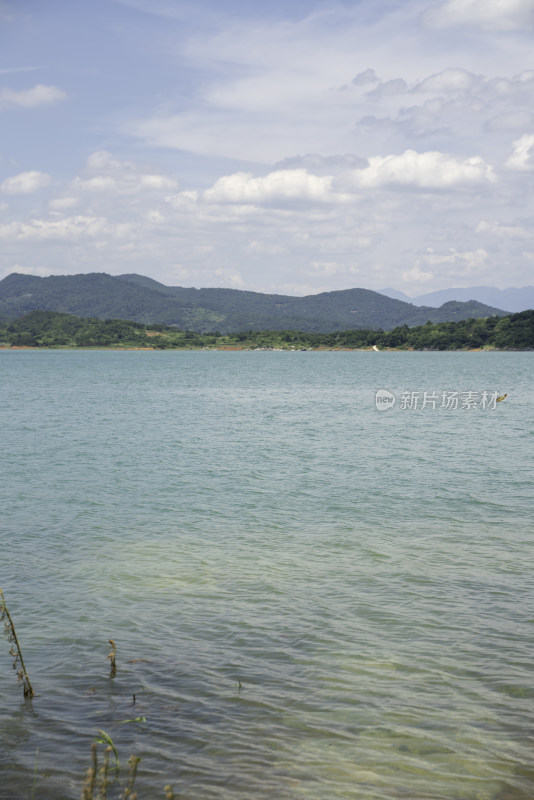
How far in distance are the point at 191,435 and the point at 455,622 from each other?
111 feet

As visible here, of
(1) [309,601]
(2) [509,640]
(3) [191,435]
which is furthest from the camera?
(3) [191,435]

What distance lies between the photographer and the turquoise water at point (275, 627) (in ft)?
28.5

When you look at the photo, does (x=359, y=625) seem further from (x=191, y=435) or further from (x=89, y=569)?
(x=191, y=435)

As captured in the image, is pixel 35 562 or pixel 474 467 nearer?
pixel 35 562

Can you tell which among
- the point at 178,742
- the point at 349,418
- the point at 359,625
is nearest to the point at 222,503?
the point at 359,625

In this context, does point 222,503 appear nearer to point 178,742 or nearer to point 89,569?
point 89,569

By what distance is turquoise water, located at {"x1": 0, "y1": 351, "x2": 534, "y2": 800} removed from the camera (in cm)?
868

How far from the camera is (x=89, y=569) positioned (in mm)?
17094

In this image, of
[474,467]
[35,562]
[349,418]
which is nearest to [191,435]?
[349,418]

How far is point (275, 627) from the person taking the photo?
13305 mm

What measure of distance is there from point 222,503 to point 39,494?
753cm

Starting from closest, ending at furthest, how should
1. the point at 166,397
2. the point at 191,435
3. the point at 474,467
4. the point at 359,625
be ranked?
the point at 359,625 → the point at 474,467 → the point at 191,435 → the point at 166,397

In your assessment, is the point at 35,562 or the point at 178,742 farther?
the point at 35,562

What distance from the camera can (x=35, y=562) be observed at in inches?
687
